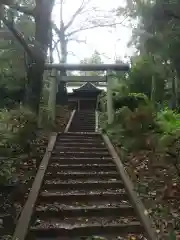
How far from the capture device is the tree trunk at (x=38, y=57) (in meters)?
10.5

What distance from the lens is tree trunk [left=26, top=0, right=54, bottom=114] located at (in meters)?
10.5

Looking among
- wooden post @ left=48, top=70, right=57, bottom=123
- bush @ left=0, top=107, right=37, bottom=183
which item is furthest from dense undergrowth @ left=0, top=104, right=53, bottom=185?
wooden post @ left=48, top=70, right=57, bottom=123

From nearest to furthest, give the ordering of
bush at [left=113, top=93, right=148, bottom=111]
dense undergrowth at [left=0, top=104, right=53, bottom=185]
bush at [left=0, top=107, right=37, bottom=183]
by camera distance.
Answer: dense undergrowth at [left=0, top=104, right=53, bottom=185], bush at [left=0, top=107, right=37, bottom=183], bush at [left=113, top=93, right=148, bottom=111]

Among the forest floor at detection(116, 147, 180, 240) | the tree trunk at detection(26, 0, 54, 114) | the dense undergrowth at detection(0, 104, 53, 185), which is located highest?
the tree trunk at detection(26, 0, 54, 114)

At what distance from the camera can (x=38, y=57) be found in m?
10.3

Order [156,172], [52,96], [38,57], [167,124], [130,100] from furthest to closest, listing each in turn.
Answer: [52,96]
[130,100]
[38,57]
[167,124]
[156,172]

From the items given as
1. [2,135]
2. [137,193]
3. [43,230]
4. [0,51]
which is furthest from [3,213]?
A: [0,51]

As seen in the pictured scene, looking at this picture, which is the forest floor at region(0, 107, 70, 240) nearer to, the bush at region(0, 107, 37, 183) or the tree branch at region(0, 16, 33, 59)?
the bush at region(0, 107, 37, 183)

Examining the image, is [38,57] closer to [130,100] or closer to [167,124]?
[130,100]

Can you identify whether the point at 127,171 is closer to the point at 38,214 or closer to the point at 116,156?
the point at 116,156

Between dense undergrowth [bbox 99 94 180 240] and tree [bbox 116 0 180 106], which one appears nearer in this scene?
dense undergrowth [bbox 99 94 180 240]

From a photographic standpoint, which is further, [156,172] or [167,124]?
[167,124]

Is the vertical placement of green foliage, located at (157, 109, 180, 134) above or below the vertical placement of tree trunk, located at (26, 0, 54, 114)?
below

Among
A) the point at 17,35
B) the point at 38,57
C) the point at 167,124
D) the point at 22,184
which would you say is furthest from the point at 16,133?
the point at 38,57
